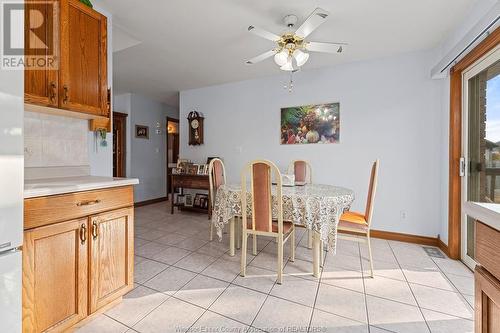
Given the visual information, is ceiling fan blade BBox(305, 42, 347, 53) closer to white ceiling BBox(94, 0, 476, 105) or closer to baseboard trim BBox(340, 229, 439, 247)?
white ceiling BBox(94, 0, 476, 105)

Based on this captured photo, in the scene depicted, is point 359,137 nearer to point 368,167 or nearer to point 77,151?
point 368,167

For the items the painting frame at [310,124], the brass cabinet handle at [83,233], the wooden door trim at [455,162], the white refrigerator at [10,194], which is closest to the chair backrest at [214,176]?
the painting frame at [310,124]

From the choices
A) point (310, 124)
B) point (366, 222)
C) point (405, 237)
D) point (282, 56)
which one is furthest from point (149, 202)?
point (405, 237)

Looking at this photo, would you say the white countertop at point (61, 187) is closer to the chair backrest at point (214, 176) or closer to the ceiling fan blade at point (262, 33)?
the chair backrest at point (214, 176)

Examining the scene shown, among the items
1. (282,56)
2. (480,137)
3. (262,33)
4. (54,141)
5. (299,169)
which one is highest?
(262,33)

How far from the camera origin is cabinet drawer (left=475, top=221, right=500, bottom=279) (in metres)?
0.62

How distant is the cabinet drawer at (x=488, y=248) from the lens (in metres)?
0.62

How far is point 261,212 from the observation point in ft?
6.81

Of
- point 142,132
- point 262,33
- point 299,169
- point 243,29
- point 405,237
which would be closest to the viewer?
point 262,33

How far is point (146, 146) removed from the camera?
17.6ft

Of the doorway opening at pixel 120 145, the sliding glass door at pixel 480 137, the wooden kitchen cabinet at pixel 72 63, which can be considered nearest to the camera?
the wooden kitchen cabinet at pixel 72 63

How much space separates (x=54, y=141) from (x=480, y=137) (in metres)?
3.73

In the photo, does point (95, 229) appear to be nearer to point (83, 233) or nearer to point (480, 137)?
point (83, 233)

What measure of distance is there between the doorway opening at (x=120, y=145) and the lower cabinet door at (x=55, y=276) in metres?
3.96
